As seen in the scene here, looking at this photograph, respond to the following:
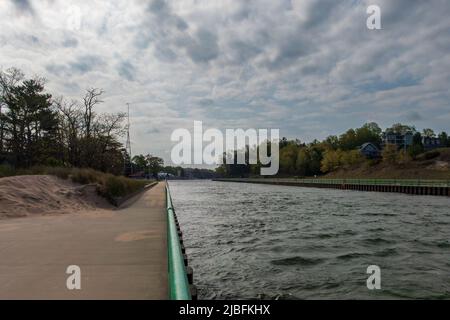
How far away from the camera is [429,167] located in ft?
295

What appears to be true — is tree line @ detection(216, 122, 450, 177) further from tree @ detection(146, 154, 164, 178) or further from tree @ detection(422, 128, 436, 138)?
tree @ detection(146, 154, 164, 178)

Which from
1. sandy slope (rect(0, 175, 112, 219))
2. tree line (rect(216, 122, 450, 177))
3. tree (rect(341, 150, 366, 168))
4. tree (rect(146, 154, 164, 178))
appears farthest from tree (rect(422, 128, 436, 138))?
sandy slope (rect(0, 175, 112, 219))

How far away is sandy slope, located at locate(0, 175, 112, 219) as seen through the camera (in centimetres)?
1745

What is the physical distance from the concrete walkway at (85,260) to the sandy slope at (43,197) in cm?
376

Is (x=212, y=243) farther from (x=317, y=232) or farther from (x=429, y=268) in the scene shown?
(x=429, y=268)

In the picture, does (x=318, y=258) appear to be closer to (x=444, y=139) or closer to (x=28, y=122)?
(x=28, y=122)

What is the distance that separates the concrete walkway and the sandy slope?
12.3 ft

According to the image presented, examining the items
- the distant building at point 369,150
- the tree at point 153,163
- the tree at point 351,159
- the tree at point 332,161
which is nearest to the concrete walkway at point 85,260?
the tree at point 351,159

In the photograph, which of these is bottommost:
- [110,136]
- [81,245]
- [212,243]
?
[212,243]

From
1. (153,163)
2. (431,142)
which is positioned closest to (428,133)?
(431,142)

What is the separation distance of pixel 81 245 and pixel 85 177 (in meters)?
16.9

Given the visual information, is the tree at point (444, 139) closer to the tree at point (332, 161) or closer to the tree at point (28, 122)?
the tree at point (332, 161)

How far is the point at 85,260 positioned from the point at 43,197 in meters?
13.3

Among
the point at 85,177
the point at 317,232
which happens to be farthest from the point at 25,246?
the point at 85,177
